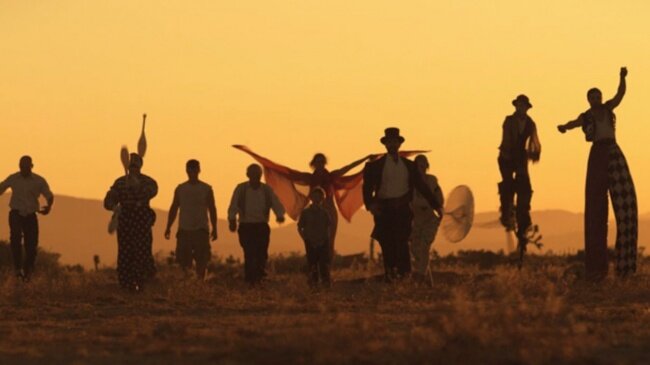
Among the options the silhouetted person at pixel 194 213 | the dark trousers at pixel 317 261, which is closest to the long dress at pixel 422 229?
the dark trousers at pixel 317 261

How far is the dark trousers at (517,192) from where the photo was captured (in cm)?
2195

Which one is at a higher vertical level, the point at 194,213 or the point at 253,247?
the point at 194,213

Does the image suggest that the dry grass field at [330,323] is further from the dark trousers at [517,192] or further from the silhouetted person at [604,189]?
the dark trousers at [517,192]

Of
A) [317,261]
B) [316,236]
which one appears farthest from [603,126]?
[317,261]

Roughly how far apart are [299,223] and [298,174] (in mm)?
2496

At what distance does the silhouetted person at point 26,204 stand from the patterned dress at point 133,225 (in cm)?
240

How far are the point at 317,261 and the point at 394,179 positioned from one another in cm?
163

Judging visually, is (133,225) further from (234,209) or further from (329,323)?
(329,323)

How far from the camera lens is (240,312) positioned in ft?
54.5

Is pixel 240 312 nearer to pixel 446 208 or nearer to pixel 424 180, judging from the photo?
pixel 424 180

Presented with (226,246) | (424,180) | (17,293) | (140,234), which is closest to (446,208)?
(424,180)

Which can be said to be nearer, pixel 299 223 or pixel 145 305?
pixel 145 305

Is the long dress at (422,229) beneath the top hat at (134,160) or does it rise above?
beneath

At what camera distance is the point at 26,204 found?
2250 cm
